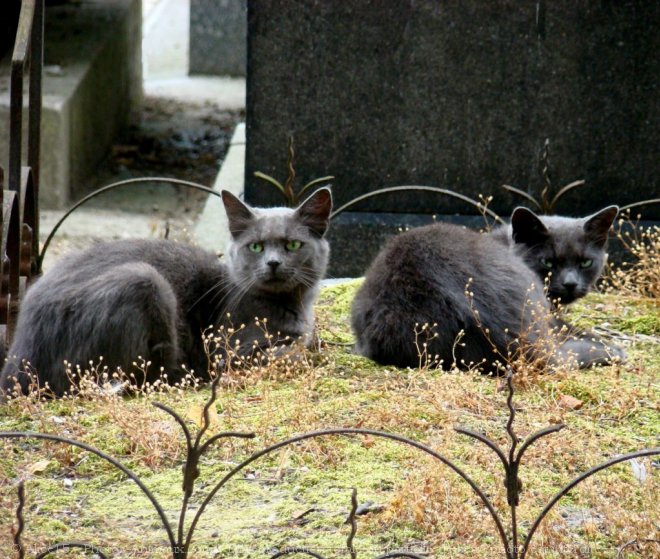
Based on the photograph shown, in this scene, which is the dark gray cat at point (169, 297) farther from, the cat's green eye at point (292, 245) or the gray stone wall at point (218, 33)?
the gray stone wall at point (218, 33)

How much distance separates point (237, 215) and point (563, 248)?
5.36ft

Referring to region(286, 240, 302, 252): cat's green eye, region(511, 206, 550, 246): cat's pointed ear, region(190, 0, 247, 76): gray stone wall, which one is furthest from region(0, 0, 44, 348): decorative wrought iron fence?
region(190, 0, 247, 76): gray stone wall

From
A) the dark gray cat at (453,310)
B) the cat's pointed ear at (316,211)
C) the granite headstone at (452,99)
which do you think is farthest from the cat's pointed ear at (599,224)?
the granite headstone at (452,99)

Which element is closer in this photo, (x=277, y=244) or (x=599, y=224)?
(x=277, y=244)

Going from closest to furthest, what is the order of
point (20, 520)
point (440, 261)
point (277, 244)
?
1. point (20, 520)
2. point (440, 261)
3. point (277, 244)

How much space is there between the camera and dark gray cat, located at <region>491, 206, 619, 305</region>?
5.42 metres

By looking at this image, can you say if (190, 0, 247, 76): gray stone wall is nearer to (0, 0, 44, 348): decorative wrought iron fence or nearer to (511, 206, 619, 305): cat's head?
(0, 0, 44, 348): decorative wrought iron fence

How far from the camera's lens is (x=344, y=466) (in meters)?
3.85

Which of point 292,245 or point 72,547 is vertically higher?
point 292,245

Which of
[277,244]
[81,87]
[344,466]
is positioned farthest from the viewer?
[81,87]

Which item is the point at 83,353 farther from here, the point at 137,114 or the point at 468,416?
the point at 137,114

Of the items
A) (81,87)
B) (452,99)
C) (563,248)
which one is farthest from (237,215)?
(81,87)

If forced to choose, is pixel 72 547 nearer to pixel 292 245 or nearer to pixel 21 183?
pixel 292 245

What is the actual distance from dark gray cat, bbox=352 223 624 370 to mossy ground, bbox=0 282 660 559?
13 cm
